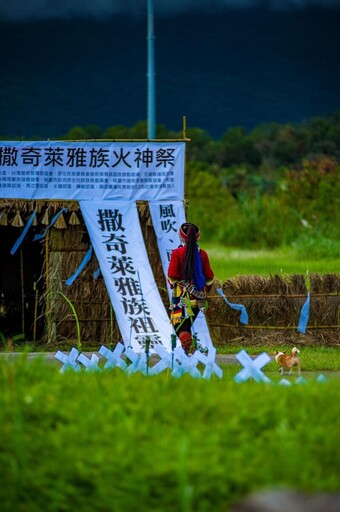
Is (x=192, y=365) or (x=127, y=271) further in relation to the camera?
(x=127, y=271)

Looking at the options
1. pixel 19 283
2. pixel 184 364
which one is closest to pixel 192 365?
pixel 184 364

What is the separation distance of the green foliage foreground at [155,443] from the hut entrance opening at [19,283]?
11.6 m

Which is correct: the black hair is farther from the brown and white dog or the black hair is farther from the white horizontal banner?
the white horizontal banner

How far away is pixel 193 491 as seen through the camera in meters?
5.39

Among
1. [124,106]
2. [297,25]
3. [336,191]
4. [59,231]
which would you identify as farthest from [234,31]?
[59,231]

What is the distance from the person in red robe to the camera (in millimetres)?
12820

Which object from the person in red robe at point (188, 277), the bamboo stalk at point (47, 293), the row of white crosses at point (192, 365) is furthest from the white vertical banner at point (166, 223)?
the row of white crosses at point (192, 365)

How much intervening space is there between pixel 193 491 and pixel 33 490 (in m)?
0.75

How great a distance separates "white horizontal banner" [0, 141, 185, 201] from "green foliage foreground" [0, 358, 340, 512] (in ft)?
28.7

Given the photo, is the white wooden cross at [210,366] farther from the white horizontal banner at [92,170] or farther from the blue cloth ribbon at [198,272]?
the white horizontal banner at [92,170]

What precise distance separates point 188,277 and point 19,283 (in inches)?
273

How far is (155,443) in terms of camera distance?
5.89m

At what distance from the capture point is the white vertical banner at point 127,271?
49.1 feet

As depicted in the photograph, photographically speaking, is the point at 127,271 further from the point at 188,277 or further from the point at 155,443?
the point at 155,443
